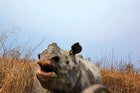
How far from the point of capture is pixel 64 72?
6.45 m

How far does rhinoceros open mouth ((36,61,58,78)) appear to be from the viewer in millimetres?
5618

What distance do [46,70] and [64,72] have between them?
659 millimetres

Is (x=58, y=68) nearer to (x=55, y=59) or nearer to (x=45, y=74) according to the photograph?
(x=55, y=59)

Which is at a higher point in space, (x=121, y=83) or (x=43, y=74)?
(x=43, y=74)

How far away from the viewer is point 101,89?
171 cm

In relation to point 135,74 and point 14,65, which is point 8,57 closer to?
point 14,65

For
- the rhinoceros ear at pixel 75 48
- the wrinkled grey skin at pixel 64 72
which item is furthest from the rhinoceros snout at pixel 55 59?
the rhinoceros ear at pixel 75 48

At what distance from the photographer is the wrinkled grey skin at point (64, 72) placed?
5.91m

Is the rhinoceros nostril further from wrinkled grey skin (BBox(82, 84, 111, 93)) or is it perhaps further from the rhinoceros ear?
wrinkled grey skin (BBox(82, 84, 111, 93))

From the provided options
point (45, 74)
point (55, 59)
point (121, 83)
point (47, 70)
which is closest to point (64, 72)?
point (55, 59)

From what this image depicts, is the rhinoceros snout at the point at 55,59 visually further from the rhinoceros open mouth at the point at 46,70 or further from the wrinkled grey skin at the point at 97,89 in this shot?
the wrinkled grey skin at the point at 97,89

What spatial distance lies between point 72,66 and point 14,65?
1.97 meters

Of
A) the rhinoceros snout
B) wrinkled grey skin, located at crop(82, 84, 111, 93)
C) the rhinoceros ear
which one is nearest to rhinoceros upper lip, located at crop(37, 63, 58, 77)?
the rhinoceros snout

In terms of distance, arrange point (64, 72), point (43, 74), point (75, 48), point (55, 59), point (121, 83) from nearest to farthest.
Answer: point (43, 74) < point (55, 59) < point (64, 72) < point (75, 48) < point (121, 83)
